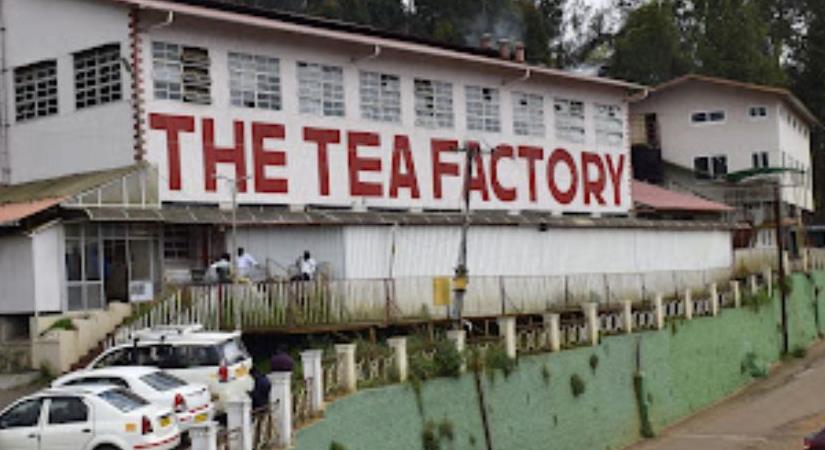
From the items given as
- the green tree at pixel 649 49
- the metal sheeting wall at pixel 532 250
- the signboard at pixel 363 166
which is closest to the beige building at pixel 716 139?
the green tree at pixel 649 49

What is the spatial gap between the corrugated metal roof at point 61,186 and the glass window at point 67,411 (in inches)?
361

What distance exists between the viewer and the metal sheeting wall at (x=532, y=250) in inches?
1160

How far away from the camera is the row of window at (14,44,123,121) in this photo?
27844mm

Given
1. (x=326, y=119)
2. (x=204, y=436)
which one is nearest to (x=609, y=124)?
(x=326, y=119)

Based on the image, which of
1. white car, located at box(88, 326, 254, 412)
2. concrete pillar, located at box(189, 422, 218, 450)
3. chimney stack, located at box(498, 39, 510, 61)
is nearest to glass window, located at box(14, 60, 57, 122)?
white car, located at box(88, 326, 254, 412)

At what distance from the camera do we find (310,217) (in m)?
29.3

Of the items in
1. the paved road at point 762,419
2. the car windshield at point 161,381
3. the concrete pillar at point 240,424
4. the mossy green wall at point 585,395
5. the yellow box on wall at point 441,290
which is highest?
the yellow box on wall at point 441,290

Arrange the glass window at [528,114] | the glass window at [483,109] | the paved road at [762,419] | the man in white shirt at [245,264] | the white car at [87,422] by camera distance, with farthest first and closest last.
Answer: the glass window at [528,114] < the glass window at [483,109] < the paved road at [762,419] < the man in white shirt at [245,264] < the white car at [87,422]

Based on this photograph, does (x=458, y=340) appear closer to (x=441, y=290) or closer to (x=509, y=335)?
(x=509, y=335)

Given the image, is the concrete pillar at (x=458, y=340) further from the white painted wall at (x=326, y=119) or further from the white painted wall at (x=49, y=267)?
the white painted wall at (x=49, y=267)

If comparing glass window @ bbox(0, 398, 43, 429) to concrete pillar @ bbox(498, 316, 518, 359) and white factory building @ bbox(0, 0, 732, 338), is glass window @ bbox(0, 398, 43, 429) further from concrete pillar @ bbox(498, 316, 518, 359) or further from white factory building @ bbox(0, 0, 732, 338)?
concrete pillar @ bbox(498, 316, 518, 359)

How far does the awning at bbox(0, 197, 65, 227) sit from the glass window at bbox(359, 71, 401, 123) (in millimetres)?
10037

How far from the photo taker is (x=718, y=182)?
2173 inches

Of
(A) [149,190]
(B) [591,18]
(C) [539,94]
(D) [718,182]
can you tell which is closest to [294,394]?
(A) [149,190]
